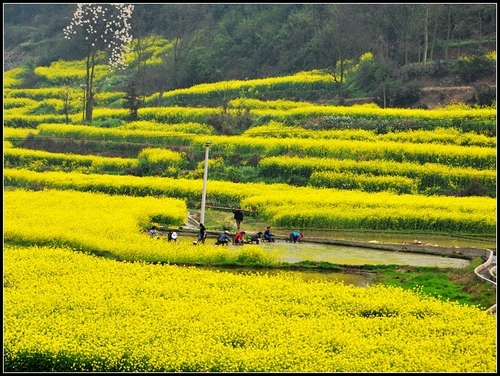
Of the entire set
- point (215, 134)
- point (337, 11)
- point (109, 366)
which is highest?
point (337, 11)

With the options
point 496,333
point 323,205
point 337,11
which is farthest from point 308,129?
point 496,333

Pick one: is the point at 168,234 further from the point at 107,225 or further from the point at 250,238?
the point at 250,238

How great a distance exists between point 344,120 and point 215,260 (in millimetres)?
21924

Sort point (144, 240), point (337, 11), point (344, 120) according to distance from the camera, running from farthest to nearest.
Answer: point (337, 11)
point (344, 120)
point (144, 240)

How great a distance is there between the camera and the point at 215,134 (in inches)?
1802

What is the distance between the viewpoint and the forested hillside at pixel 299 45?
164 feet

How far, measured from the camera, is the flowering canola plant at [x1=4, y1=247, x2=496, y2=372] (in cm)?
1394

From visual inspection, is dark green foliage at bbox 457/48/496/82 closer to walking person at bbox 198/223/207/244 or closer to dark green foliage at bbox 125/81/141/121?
dark green foliage at bbox 125/81/141/121

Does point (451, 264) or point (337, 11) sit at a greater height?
point (337, 11)

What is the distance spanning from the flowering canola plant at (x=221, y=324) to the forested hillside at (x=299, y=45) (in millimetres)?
28210

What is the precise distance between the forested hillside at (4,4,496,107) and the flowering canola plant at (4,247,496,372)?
2821 centimetres

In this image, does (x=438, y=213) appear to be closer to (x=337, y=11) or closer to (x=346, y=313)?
(x=346, y=313)

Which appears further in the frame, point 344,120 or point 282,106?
point 282,106

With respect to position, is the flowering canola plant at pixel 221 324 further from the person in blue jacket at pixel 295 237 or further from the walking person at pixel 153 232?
the person in blue jacket at pixel 295 237
